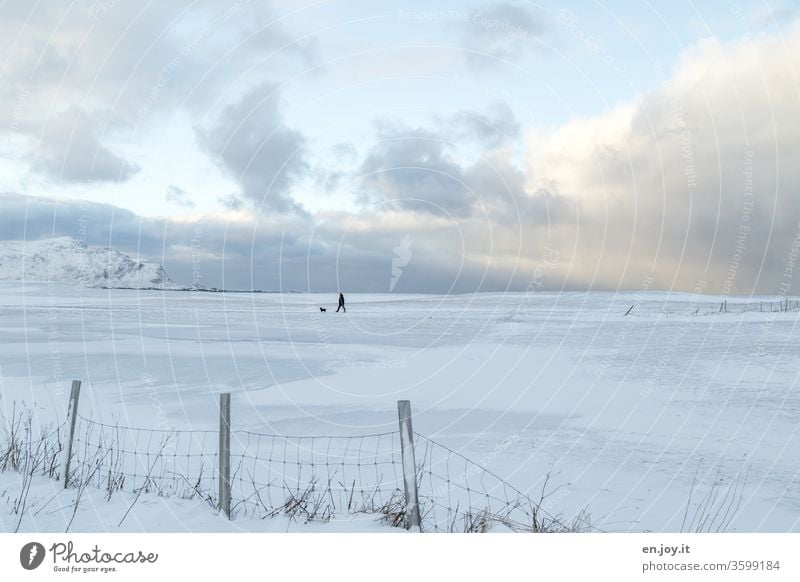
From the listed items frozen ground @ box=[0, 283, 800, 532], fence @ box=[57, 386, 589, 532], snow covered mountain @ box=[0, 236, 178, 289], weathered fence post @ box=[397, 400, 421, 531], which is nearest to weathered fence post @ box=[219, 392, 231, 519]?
fence @ box=[57, 386, 589, 532]

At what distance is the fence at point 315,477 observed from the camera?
6926mm

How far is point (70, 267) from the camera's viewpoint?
8825 centimetres

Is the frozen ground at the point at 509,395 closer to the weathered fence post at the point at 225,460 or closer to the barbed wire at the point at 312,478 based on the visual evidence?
the weathered fence post at the point at 225,460

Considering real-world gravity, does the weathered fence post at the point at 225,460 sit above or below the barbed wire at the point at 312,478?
above

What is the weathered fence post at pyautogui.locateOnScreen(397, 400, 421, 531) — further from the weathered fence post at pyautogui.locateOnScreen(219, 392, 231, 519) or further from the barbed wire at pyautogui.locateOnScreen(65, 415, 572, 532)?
the weathered fence post at pyautogui.locateOnScreen(219, 392, 231, 519)

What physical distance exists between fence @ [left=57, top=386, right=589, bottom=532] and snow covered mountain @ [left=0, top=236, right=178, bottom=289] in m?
76.7

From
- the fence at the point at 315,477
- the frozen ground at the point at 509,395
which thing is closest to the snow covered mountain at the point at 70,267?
the frozen ground at the point at 509,395

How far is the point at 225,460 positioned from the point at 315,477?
83.9 inches

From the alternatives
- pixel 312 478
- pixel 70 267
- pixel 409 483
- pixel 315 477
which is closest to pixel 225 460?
pixel 312 478

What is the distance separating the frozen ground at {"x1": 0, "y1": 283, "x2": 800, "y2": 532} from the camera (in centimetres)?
859

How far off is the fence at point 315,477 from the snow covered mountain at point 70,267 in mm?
76690
